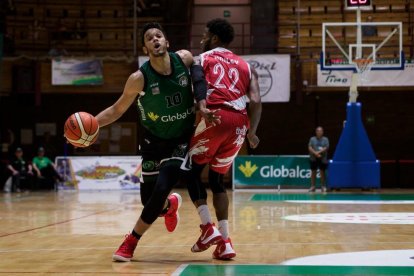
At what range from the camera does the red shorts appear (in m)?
4.95

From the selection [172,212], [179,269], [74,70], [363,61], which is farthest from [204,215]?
[74,70]

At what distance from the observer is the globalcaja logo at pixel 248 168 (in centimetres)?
1819

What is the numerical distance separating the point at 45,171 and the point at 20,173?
0.71 metres

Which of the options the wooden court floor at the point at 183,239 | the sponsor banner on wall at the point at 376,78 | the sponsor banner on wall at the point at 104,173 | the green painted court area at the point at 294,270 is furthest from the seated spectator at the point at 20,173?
the green painted court area at the point at 294,270

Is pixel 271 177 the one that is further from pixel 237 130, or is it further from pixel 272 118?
pixel 237 130

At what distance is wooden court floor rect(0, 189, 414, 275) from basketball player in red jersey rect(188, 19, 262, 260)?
323 mm

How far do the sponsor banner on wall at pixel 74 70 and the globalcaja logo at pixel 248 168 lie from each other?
4713 millimetres

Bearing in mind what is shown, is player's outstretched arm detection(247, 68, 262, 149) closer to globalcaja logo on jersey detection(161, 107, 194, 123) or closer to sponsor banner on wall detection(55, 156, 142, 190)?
globalcaja logo on jersey detection(161, 107, 194, 123)

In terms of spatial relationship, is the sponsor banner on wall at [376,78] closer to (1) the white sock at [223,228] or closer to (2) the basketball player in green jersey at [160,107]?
(1) the white sock at [223,228]

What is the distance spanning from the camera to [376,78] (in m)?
18.1

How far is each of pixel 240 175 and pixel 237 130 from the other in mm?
13328

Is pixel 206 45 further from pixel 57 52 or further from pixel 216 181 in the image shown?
pixel 57 52

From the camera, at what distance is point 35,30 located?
792 inches

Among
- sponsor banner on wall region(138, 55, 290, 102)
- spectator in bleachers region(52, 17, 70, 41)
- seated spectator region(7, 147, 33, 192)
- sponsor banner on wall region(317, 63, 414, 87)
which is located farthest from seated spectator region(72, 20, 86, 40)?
sponsor banner on wall region(317, 63, 414, 87)
